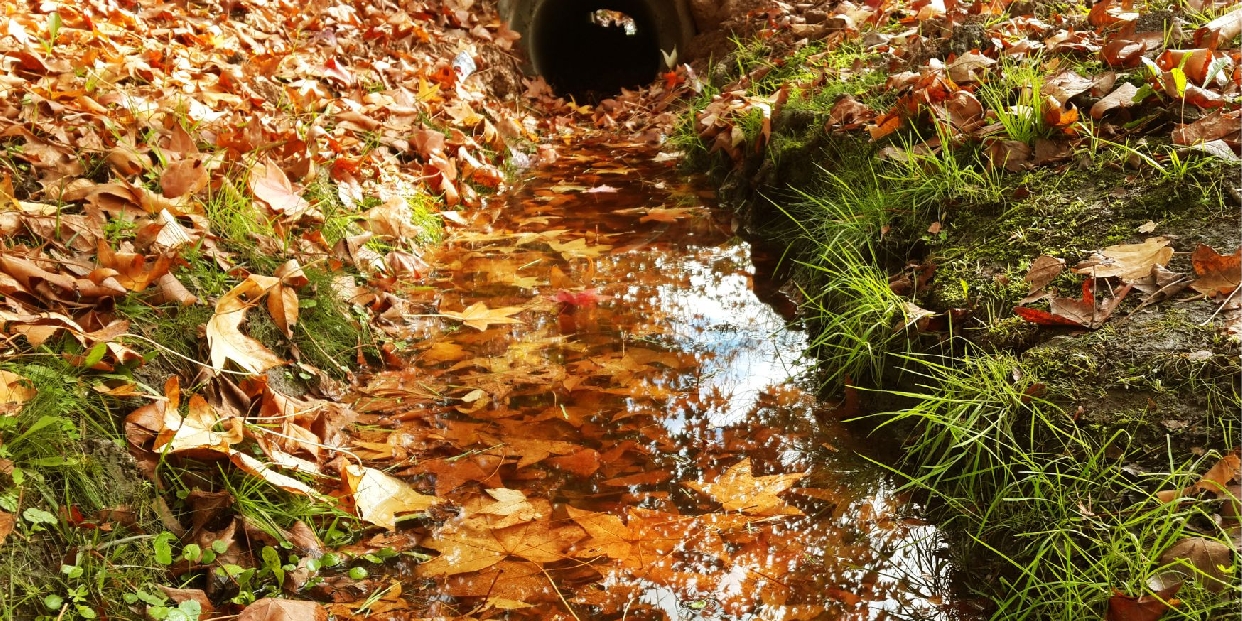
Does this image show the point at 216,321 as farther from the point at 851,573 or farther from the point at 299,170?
the point at 851,573

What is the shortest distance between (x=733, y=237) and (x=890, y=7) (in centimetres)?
173

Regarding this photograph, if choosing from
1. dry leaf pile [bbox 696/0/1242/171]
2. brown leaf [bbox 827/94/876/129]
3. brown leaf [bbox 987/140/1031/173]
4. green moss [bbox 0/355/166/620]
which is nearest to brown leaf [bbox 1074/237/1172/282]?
dry leaf pile [bbox 696/0/1242/171]

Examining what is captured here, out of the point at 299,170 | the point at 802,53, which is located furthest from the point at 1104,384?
the point at 802,53

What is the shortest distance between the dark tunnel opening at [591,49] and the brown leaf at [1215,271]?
5.96 metres

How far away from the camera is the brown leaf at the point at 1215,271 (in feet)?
5.67

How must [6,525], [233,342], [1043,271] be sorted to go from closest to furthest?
[6,525]
[233,342]
[1043,271]

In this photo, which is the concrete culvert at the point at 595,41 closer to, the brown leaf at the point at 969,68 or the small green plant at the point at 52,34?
the brown leaf at the point at 969,68

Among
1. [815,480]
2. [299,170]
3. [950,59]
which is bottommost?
[815,480]

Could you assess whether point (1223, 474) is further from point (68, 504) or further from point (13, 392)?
point (13, 392)

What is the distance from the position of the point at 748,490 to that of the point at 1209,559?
0.83 metres

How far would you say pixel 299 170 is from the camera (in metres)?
2.93

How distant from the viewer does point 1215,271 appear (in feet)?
5.78

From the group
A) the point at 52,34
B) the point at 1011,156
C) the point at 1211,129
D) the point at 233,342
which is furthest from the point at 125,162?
the point at 1211,129

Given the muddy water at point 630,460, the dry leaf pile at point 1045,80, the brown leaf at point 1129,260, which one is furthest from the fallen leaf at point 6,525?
the dry leaf pile at point 1045,80
